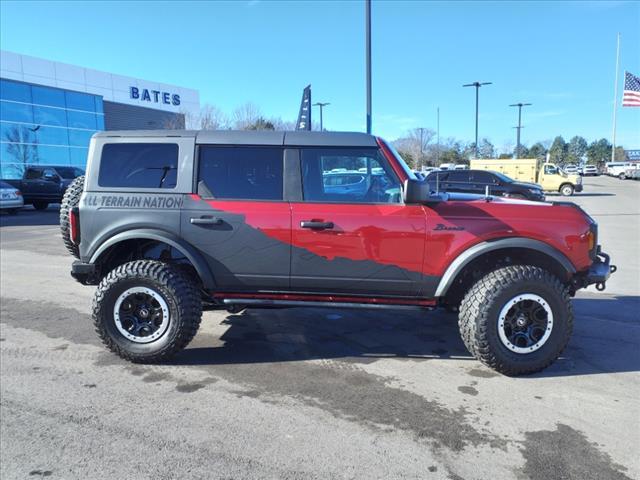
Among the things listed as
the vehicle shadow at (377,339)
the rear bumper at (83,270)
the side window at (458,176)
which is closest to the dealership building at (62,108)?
the side window at (458,176)

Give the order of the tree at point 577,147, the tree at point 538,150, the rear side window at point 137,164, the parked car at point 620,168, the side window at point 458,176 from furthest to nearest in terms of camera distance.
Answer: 1. the tree at point 577,147
2. the tree at point 538,150
3. the parked car at point 620,168
4. the side window at point 458,176
5. the rear side window at point 137,164

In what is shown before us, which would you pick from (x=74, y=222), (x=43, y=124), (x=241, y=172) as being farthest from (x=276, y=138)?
(x=43, y=124)

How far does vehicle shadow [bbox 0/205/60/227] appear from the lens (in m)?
16.0

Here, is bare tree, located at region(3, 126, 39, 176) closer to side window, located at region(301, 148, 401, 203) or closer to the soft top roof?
the soft top roof

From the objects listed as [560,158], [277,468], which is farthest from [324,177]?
[560,158]

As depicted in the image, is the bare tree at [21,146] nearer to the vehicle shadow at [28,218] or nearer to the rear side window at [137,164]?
the vehicle shadow at [28,218]

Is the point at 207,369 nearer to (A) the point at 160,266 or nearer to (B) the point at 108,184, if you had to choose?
(A) the point at 160,266

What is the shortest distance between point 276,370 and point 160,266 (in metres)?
1.38

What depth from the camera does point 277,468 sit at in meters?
2.71

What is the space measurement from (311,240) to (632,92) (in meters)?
31.1

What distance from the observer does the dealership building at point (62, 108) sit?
28719mm

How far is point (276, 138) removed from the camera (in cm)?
417

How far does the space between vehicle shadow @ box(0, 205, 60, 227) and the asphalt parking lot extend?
1228 cm

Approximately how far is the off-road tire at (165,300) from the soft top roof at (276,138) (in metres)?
1.18
